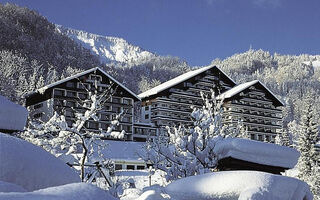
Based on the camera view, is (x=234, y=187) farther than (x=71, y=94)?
No

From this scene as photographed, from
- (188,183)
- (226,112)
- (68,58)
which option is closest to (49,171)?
(188,183)

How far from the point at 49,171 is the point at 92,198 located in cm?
127

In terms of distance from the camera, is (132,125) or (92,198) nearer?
(92,198)

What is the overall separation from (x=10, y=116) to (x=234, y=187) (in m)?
2.57

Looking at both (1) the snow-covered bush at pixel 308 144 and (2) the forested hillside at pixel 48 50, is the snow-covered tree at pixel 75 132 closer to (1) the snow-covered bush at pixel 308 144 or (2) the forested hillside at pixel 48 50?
(1) the snow-covered bush at pixel 308 144

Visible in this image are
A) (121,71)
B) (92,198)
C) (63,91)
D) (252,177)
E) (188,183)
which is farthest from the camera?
(121,71)

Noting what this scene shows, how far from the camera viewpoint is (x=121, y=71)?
17775cm

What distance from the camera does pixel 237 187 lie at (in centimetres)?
432

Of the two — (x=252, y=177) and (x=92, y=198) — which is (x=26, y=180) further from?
(x=252, y=177)

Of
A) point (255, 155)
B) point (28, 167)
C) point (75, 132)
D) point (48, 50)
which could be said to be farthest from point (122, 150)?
point (48, 50)

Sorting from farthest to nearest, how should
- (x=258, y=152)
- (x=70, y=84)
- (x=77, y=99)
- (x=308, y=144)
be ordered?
(x=70, y=84), (x=77, y=99), (x=308, y=144), (x=258, y=152)

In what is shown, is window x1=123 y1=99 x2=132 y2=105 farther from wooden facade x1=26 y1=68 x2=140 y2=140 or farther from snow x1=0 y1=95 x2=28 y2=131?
snow x1=0 y1=95 x2=28 y2=131

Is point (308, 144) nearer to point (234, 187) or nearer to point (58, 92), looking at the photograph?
point (58, 92)

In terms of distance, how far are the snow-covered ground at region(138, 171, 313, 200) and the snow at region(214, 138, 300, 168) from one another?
1809 millimetres
